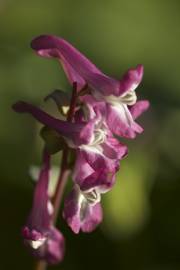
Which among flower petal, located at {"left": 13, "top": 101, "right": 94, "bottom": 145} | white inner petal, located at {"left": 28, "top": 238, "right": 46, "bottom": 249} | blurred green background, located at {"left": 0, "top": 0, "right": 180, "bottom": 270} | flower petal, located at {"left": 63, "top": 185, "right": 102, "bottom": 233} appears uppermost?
flower petal, located at {"left": 13, "top": 101, "right": 94, "bottom": 145}

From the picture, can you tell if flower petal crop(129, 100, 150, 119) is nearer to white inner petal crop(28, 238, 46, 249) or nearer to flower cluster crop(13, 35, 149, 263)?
flower cluster crop(13, 35, 149, 263)

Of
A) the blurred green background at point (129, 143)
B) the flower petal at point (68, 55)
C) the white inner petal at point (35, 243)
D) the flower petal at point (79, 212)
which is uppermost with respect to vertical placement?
the flower petal at point (68, 55)

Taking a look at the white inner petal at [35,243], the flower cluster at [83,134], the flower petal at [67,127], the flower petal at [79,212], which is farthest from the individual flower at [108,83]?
the white inner petal at [35,243]

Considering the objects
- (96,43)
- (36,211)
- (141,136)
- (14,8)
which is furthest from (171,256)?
(14,8)

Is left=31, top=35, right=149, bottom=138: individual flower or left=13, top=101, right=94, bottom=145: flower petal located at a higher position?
left=31, top=35, right=149, bottom=138: individual flower

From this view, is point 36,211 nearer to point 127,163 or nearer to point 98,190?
point 98,190

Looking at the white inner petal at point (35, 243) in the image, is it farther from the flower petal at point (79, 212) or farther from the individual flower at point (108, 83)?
the individual flower at point (108, 83)

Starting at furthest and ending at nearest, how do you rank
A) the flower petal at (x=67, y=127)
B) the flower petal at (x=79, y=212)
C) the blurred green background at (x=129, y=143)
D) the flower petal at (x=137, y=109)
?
the blurred green background at (x=129, y=143)
the flower petal at (x=137, y=109)
the flower petal at (x=79, y=212)
the flower petal at (x=67, y=127)

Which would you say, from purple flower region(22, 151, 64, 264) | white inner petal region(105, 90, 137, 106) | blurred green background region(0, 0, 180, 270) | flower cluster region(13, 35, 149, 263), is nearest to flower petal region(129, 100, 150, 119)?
flower cluster region(13, 35, 149, 263)
